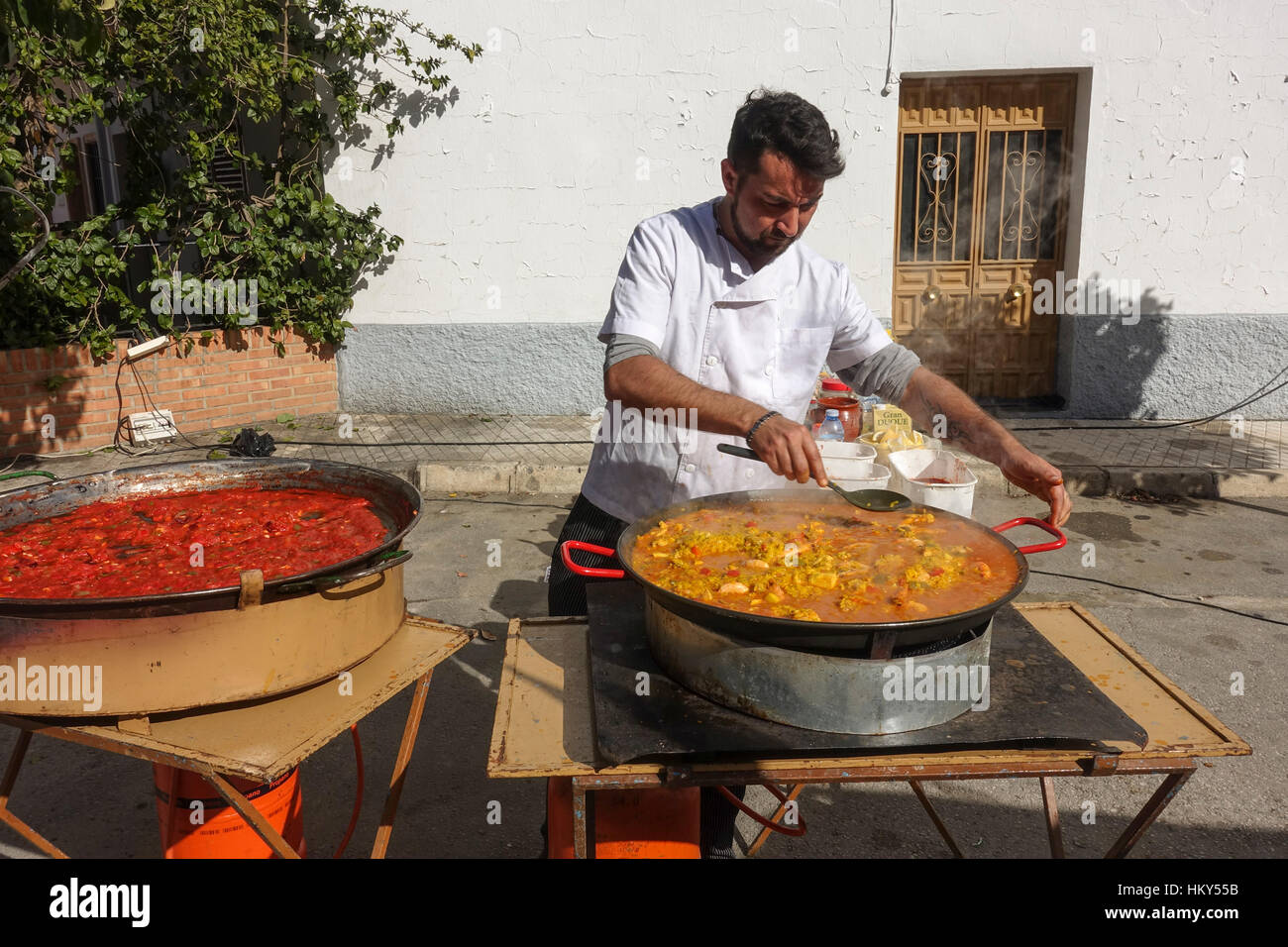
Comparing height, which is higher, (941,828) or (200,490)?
(200,490)

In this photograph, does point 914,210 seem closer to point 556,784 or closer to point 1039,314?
point 1039,314

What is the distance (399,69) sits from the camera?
938 cm

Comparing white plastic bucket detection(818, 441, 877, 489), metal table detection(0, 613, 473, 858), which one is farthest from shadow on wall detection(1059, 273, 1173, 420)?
metal table detection(0, 613, 473, 858)

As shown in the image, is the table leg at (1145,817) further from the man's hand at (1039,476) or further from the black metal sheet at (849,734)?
the man's hand at (1039,476)

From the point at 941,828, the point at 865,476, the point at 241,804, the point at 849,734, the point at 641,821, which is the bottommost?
the point at 941,828

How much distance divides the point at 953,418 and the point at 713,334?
0.81m

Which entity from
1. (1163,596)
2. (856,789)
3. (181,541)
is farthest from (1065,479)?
(181,541)

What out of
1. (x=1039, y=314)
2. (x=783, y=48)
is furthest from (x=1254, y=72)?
(x=783, y=48)

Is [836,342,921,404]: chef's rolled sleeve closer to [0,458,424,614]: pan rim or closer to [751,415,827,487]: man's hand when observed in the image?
[751,415,827,487]: man's hand

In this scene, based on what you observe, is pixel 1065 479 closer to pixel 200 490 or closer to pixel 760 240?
pixel 760 240

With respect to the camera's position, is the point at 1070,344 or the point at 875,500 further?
the point at 1070,344

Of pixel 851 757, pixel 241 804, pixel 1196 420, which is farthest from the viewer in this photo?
pixel 1196 420

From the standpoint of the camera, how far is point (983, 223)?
Result: 31.9 feet

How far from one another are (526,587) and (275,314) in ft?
16.7
